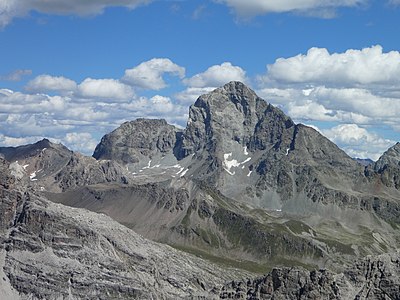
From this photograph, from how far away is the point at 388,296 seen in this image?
7623 inches

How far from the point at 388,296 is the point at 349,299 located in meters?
10.2

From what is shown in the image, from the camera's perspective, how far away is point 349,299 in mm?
198375

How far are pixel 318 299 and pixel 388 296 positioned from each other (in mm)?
17588

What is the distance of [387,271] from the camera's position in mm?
199875

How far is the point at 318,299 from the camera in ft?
650

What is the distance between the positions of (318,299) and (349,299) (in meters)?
8.01

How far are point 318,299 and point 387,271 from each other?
19512mm

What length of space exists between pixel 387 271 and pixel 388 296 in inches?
326

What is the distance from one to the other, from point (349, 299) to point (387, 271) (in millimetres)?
12410
